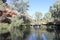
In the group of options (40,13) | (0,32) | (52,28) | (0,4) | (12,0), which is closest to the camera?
(0,32)

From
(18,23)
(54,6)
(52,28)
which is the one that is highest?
(54,6)

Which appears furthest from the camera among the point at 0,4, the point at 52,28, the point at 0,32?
the point at 52,28

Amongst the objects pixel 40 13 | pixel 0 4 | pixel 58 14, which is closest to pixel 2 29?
pixel 0 4

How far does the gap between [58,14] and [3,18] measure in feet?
71.9

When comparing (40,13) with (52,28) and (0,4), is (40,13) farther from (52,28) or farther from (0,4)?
(0,4)

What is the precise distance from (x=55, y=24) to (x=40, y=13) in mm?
38546

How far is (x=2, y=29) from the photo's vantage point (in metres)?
31.6

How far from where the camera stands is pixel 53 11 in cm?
5600

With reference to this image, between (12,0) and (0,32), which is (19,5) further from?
(0,32)

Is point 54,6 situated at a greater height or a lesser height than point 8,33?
greater

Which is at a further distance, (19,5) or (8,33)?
(19,5)

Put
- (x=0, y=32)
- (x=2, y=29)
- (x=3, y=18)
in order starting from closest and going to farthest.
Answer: (x=0, y=32), (x=2, y=29), (x=3, y=18)

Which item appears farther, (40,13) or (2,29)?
(40,13)

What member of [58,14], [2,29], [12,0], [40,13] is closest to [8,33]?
[2,29]
